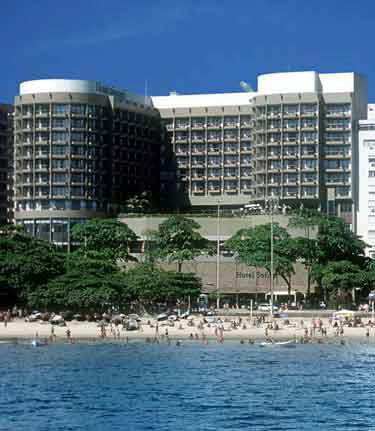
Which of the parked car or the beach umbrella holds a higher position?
the parked car

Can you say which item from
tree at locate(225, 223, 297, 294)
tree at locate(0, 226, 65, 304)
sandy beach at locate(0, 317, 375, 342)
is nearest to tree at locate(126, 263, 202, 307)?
sandy beach at locate(0, 317, 375, 342)

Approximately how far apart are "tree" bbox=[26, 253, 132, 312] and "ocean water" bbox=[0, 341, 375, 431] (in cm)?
1369

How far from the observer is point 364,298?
7781 inches

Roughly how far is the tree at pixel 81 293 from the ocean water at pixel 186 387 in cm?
1369

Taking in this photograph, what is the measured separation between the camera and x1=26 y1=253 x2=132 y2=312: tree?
17162 centimetres

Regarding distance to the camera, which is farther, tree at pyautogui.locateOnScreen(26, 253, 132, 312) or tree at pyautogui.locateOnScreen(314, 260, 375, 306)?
tree at pyautogui.locateOnScreen(314, 260, 375, 306)

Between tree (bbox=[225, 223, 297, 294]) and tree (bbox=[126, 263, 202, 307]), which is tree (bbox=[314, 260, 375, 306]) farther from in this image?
tree (bbox=[126, 263, 202, 307])

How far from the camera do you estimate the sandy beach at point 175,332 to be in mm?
164625

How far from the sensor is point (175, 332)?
16788 centimetres

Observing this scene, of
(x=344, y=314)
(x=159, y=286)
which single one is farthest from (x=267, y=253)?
(x=344, y=314)

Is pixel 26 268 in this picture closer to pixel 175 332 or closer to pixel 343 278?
pixel 175 332

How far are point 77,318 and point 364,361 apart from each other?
155ft

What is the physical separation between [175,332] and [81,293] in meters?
14.5

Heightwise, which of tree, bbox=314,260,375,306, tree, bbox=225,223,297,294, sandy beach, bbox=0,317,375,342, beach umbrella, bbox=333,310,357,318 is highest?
tree, bbox=225,223,297,294
